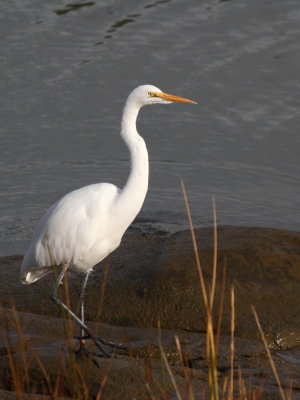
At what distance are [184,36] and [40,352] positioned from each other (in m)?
7.22

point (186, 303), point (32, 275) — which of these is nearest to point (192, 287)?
point (186, 303)

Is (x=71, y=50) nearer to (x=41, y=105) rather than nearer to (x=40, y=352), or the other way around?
(x=41, y=105)

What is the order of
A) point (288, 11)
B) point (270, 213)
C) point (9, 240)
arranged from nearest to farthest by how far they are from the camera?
point (9, 240), point (270, 213), point (288, 11)

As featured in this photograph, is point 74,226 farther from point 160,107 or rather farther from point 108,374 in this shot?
point 160,107

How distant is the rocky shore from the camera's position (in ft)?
15.9

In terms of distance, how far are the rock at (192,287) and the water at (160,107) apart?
6.08 feet

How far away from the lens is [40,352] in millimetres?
4457

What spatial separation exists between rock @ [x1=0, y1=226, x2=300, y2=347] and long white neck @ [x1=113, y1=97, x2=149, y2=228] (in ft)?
1.78

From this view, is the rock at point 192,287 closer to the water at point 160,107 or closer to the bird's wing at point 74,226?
the bird's wing at point 74,226

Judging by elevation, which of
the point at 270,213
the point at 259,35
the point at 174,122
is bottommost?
the point at 270,213

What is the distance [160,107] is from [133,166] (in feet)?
16.3

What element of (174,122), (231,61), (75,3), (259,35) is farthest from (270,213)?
(75,3)

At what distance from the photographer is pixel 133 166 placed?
516cm

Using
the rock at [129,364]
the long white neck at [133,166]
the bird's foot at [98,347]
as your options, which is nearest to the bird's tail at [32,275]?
the rock at [129,364]
